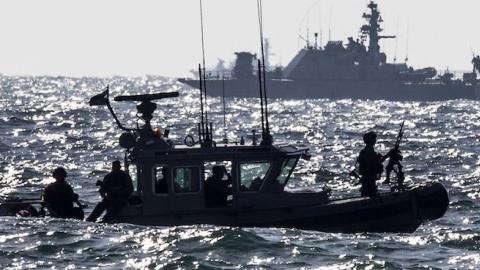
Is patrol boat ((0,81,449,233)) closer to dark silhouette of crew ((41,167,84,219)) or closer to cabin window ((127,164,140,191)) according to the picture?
cabin window ((127,164,140,191))

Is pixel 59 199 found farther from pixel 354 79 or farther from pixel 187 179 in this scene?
pixel 354 79

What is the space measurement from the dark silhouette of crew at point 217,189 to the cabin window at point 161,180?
79 cm

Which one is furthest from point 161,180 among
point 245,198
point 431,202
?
point 431,202

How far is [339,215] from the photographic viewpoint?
69.9 ft

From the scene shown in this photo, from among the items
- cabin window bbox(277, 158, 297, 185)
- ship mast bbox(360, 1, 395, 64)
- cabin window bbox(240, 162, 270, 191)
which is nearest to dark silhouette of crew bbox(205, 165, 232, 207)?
cabin window bbox(240, 162, 270, 191)

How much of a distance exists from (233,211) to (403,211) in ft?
10.7

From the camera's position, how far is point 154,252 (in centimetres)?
1820

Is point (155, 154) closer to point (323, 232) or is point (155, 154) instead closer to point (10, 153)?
point (323, 232)

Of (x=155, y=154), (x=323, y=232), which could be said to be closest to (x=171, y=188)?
(x=155, y=154)

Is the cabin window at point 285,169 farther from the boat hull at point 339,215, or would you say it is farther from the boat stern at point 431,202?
the boat stern at point 431,202

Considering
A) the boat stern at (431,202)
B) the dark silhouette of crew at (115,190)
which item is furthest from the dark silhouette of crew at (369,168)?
A: the dark silhouette of crew at (115,190)

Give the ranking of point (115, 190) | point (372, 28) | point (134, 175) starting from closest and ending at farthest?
point (115, 190) < point (134, 175) < point (372, 28)

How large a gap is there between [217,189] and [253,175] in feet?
2.39

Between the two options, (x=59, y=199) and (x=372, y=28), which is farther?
(x=372, y=28)
